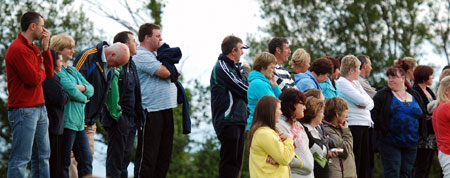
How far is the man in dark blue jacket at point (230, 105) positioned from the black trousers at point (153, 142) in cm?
57

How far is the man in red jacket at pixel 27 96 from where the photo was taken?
661cm

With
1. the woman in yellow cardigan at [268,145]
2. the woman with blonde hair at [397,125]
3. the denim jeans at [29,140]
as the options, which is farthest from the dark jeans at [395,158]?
the denim jeans at [29,140]

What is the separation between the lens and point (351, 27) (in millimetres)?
29312

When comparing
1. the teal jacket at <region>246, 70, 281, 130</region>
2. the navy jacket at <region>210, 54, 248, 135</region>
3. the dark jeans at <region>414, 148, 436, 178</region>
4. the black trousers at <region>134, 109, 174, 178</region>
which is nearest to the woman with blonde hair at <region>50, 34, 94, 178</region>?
the black trousers at <region>134, 109, 174, 178</region>

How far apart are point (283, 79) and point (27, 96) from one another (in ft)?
10.2

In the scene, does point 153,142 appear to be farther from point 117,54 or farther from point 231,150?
point 117,54

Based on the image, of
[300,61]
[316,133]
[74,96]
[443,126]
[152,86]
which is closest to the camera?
[74,96]

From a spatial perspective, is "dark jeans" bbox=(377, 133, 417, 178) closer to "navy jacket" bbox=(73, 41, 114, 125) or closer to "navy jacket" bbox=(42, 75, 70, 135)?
"navy jacket" bbox=(73, 41, 114, 125)

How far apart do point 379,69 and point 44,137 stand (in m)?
22.4

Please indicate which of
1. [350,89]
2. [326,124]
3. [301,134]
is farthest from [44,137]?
[350,89]

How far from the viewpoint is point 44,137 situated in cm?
682

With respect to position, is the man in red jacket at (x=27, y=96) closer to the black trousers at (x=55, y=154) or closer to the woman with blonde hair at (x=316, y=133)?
the black trousers at (x=55, y=154)

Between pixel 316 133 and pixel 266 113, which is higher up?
pixel 266 113

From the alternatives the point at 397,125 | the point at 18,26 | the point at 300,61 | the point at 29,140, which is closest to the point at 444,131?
the point at 397,125
